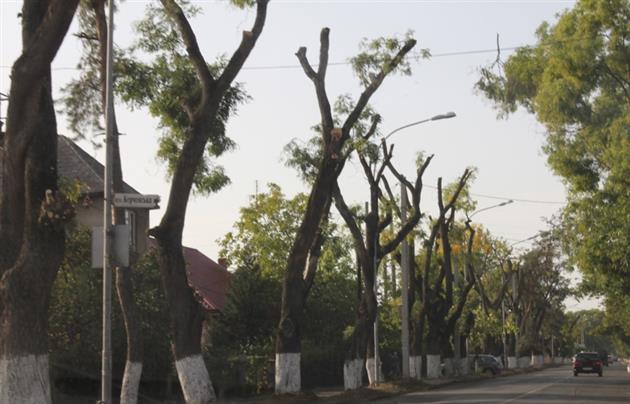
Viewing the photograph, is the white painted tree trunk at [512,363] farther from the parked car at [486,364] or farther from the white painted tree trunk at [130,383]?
the white painted tree trunk at [130,383]

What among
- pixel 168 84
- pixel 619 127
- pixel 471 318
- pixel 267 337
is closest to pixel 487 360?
pixel 471 318

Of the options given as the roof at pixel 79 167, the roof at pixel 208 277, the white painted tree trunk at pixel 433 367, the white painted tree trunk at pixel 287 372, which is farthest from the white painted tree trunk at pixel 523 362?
the white painted tree trunk at pixel 287 372

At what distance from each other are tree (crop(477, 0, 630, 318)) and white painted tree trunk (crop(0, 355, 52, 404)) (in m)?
20.2

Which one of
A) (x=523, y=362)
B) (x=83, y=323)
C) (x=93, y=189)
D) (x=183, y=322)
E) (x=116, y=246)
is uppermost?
(x=93, y=189)

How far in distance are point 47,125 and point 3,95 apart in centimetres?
767

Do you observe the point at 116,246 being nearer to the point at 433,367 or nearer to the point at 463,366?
the point at 433,367

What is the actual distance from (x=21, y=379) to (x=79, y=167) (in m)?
29.0

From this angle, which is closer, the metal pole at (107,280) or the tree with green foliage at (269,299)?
the metal pole at (107,280)

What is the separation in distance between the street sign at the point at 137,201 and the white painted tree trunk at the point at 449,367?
40.5 metres

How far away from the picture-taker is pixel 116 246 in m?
17.7

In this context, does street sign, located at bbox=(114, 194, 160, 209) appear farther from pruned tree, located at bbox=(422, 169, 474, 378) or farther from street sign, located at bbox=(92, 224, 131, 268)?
pruned tree, located at bbox=(422, 169, 474, 378)

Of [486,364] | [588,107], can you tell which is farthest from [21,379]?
[486,364]

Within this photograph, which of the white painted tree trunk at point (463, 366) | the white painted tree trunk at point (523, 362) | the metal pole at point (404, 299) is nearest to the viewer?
the metal pole at point (404, 299)

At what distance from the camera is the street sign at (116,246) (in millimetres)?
17438
